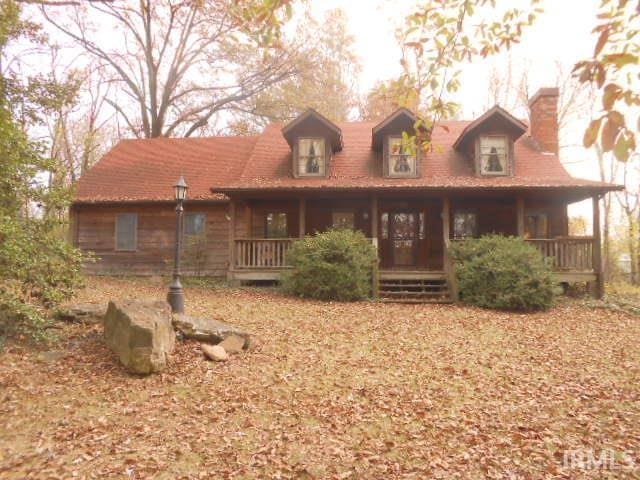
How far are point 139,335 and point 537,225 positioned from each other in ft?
48.3

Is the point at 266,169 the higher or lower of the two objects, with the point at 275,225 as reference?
higher

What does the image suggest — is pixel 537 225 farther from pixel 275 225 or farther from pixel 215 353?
pixel 215 353

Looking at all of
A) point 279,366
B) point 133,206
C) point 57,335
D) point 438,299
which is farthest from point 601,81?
point 133,206

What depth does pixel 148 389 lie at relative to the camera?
507 cm

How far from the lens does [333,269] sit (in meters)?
11.2

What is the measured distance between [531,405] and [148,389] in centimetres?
487

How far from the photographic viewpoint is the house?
42.3 feet

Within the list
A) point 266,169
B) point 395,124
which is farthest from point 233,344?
point 395,124

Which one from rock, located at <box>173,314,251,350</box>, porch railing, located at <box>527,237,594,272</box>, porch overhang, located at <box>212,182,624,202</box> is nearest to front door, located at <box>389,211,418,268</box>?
porch overhang, located at <box>212,182,624,202</box>

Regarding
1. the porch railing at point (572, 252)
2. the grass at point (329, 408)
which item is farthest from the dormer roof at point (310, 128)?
the grass at point (329, 408)

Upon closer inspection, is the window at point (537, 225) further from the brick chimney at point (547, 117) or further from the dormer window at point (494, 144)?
the brick chimney at point (547, 117)

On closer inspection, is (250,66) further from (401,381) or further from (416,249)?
(401,381)

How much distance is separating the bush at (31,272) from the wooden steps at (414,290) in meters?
A: 8.01

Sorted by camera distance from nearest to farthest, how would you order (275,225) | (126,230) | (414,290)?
1. (414,290)
2. (275,225)
3. (126,230)
